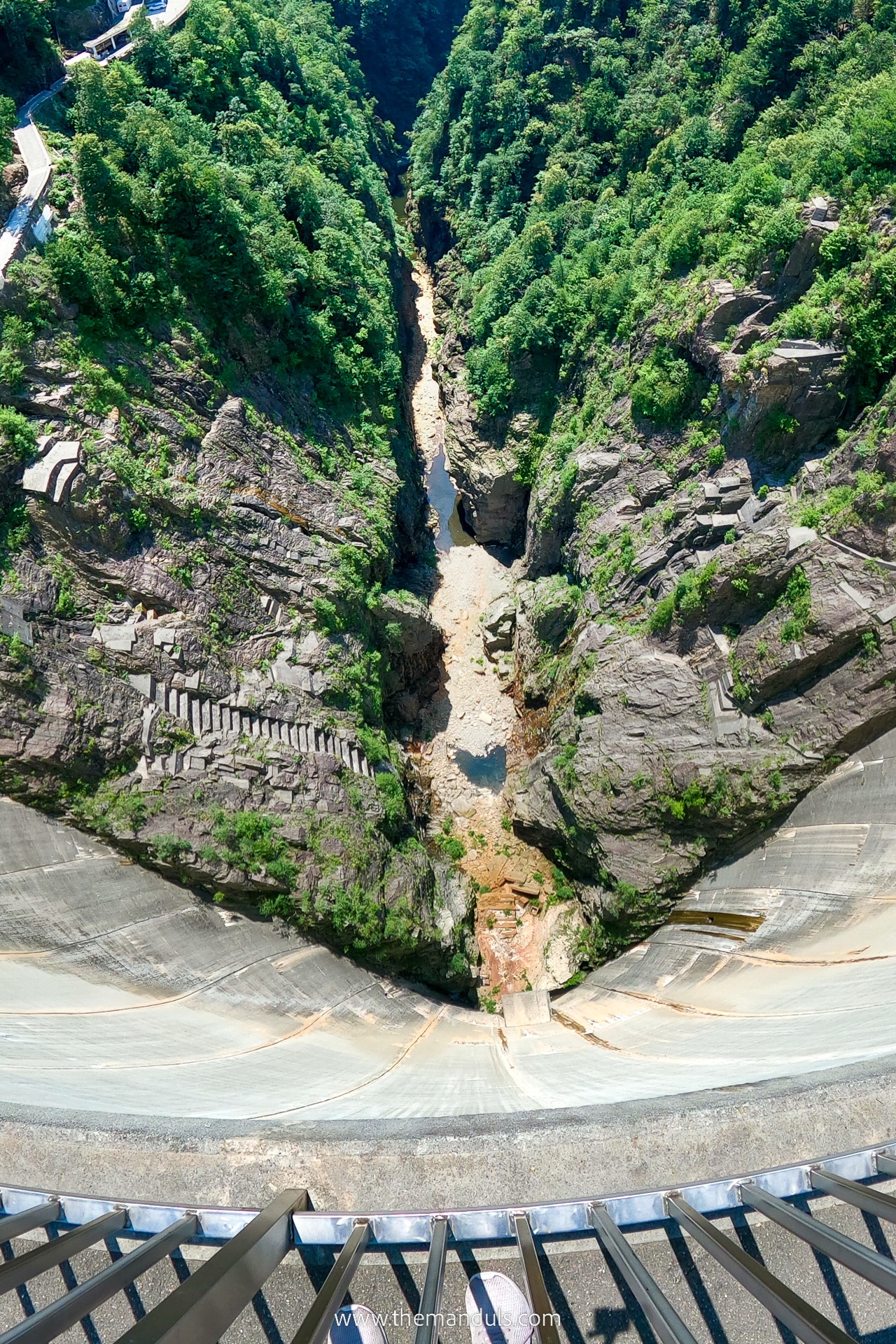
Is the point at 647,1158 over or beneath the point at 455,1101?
over

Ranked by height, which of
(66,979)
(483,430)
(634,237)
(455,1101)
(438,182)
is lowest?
(66,979)

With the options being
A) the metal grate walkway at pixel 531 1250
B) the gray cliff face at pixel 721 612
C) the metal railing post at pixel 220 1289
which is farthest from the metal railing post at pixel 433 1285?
the gray cliff face at pixel 721 612

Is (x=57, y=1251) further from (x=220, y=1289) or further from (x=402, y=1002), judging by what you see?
(x=402, y=1002)

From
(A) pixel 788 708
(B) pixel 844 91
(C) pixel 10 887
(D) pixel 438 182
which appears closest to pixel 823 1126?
(A) pixel 788 708

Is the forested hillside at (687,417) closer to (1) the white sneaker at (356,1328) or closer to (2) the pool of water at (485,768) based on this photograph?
(2) the pool of water at (485,768)

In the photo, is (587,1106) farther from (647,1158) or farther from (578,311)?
(578,311)

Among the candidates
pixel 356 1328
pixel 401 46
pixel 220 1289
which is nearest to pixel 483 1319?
pixel 356 1328

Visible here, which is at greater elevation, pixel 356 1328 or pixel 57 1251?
pixel 57 1251
